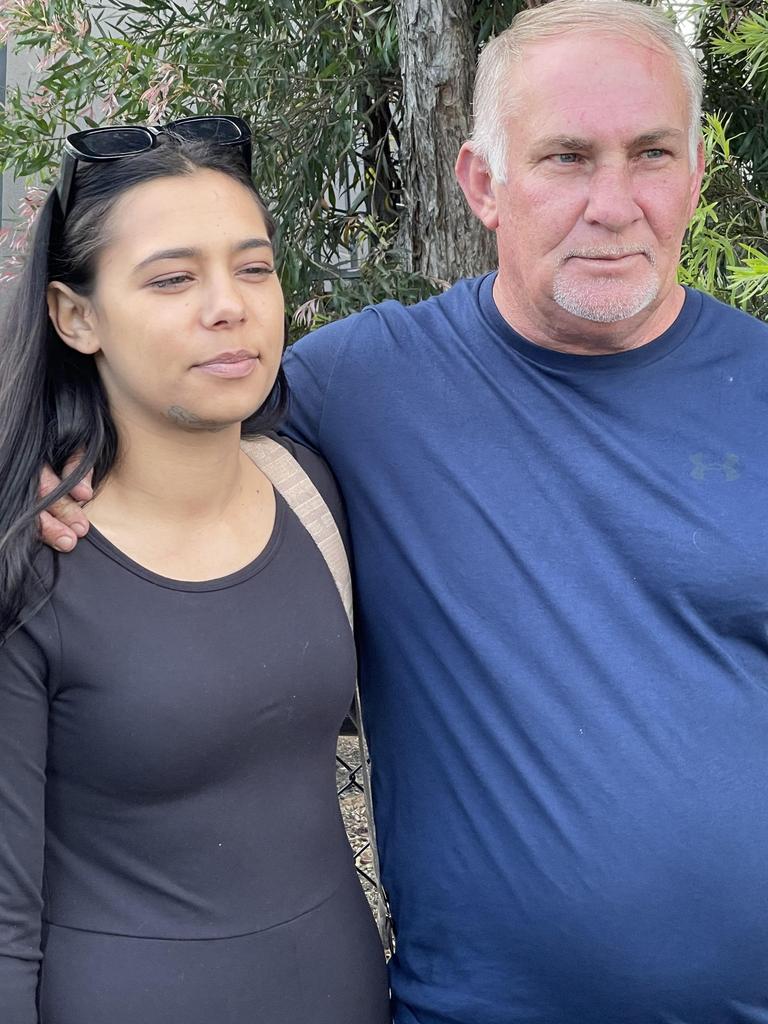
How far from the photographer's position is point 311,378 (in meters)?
2.29

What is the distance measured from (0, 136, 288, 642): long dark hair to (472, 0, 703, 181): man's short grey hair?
565 mm

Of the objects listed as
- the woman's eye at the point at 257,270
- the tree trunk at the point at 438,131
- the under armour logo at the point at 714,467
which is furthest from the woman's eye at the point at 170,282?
the tree trunk at the point at 438,131

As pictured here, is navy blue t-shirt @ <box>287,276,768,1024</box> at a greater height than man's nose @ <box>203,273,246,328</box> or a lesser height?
lesser

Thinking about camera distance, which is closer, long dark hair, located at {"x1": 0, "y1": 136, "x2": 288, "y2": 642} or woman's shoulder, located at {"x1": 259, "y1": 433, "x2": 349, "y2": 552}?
long dark hair, located at {"x1": 0, "y1": 136, "x2": 288, "y2": 642}

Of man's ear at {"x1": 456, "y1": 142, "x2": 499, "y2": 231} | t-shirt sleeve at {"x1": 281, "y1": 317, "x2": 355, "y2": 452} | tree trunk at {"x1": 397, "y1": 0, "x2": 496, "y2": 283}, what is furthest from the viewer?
tree trunk at {"x1": 397, "y1": 0, "x2": 496, "y2": 283}

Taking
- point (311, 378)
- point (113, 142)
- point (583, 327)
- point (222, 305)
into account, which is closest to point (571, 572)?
point (583, 327)

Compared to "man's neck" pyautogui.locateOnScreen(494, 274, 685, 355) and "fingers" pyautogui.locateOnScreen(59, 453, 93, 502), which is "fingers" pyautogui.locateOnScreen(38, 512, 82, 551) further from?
"man's neck" pyautogui.locateOnScreen(494, 274, 685, 355)

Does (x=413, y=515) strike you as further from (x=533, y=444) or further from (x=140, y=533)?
(x=140, y=533)

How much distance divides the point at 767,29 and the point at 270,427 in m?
1.93

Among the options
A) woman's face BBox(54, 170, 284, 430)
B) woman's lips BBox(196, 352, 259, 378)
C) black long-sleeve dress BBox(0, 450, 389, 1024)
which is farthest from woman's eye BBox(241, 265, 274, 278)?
black long-sleeve dress BBox(0, 450, 389, 1024)

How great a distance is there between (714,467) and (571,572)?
11.6 inches

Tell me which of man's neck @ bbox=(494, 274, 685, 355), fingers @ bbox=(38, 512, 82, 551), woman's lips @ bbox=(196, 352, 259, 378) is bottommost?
fingers @ bbox=(38, 512, 82, 551)

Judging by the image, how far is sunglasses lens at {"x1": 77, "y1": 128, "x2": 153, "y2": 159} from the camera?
5.99ft

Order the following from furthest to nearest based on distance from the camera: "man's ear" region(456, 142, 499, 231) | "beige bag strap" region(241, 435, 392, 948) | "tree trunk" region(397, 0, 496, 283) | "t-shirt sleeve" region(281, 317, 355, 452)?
"tree trunk" region(397, 0, 496, 283) → "man's ear" region(456, 142, 499, 231) → "t-shirt sleeve" region(281, 317, 355, 452) → "beige bag strap" region(241, 435, 392, 948)
